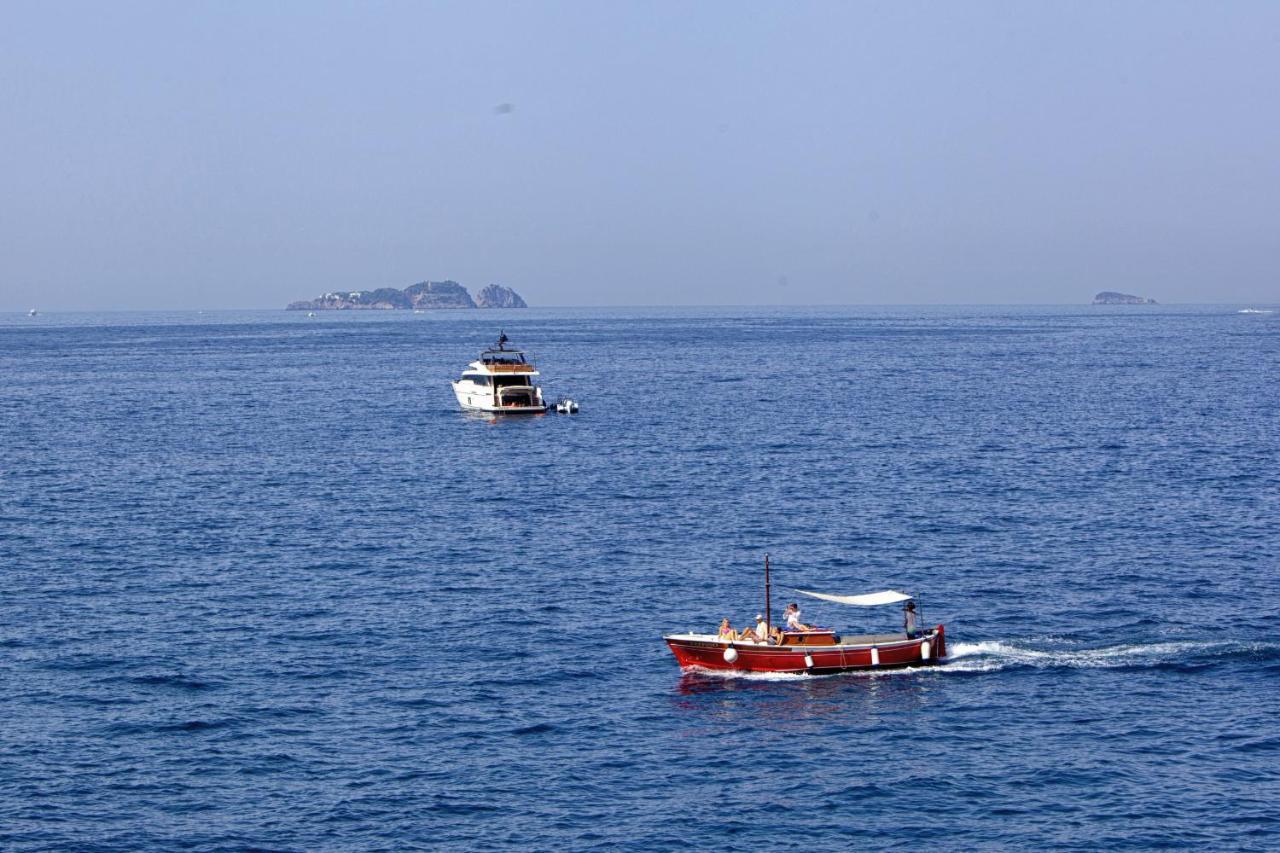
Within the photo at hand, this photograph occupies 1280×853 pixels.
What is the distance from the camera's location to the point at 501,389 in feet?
470

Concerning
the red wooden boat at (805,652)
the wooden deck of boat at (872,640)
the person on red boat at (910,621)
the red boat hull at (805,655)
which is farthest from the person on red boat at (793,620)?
the person on red boat at (910,621)

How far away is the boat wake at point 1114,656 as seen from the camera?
54906mm

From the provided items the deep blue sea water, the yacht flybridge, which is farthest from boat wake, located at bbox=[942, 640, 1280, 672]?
the yacht flybridge

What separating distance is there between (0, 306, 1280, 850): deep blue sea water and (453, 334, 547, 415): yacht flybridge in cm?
2554

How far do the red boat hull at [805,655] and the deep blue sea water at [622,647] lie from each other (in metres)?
0.90

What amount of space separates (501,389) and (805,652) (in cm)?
9177

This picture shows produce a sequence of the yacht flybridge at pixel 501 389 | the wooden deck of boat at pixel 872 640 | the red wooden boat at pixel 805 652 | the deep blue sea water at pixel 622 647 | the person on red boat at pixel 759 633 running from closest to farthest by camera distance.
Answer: the deep blue sea water at pixel 622 647 < the red wooden boat at pixel 805 652 < the wooden deck of boat at pixel 872 640 < the person on red boat at pixel 759 633 < the yacht flybridge at pixel 501 389

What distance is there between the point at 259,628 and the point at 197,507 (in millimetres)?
32086

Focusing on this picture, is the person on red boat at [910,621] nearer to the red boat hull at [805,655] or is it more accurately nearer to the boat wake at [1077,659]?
the red boat hull at [805,655]

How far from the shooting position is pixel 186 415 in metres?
144

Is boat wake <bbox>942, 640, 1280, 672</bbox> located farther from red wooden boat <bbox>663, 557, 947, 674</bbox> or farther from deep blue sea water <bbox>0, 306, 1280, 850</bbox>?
red wooden boat <bbox>663, 557, 947, 674</bbox>

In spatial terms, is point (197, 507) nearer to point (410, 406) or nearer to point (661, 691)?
point (661, 691)

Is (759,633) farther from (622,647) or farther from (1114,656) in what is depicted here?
(1114,656)

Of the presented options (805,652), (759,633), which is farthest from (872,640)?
(759,633)
